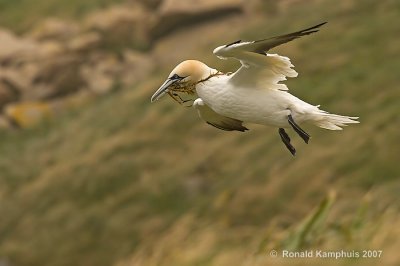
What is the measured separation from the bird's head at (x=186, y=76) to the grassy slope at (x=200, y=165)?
7.59m

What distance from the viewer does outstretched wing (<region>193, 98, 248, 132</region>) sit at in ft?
28.3

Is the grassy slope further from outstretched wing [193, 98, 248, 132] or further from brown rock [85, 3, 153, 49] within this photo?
brown rock [85, 3, 153, 49]

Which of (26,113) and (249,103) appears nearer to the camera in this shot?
(249,103)

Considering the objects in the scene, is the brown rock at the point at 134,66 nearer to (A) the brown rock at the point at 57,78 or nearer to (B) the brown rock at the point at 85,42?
(B) the brown rock at the point at 85,42

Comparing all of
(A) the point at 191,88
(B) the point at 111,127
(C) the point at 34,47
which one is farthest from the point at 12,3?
(A) the point at 191,88

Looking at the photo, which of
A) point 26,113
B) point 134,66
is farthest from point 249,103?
point 134,66

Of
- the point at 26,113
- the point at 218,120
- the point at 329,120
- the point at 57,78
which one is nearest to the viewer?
the point at 329,120

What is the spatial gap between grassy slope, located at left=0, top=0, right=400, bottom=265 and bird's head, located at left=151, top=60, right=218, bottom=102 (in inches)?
299

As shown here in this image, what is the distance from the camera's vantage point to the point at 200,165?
26.0 metres

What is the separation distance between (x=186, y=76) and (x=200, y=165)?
18.3m

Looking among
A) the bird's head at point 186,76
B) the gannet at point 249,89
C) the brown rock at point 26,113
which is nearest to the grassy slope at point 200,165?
the brown rock at point 26,113

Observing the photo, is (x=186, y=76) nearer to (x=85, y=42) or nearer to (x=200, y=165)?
(x=200, y=165)

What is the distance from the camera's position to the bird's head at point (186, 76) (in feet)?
25.3

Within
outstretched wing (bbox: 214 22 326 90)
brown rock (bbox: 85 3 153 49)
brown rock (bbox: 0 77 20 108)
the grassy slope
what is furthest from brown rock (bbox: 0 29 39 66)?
outstretched wing (bbox: 214 22 326 90)
